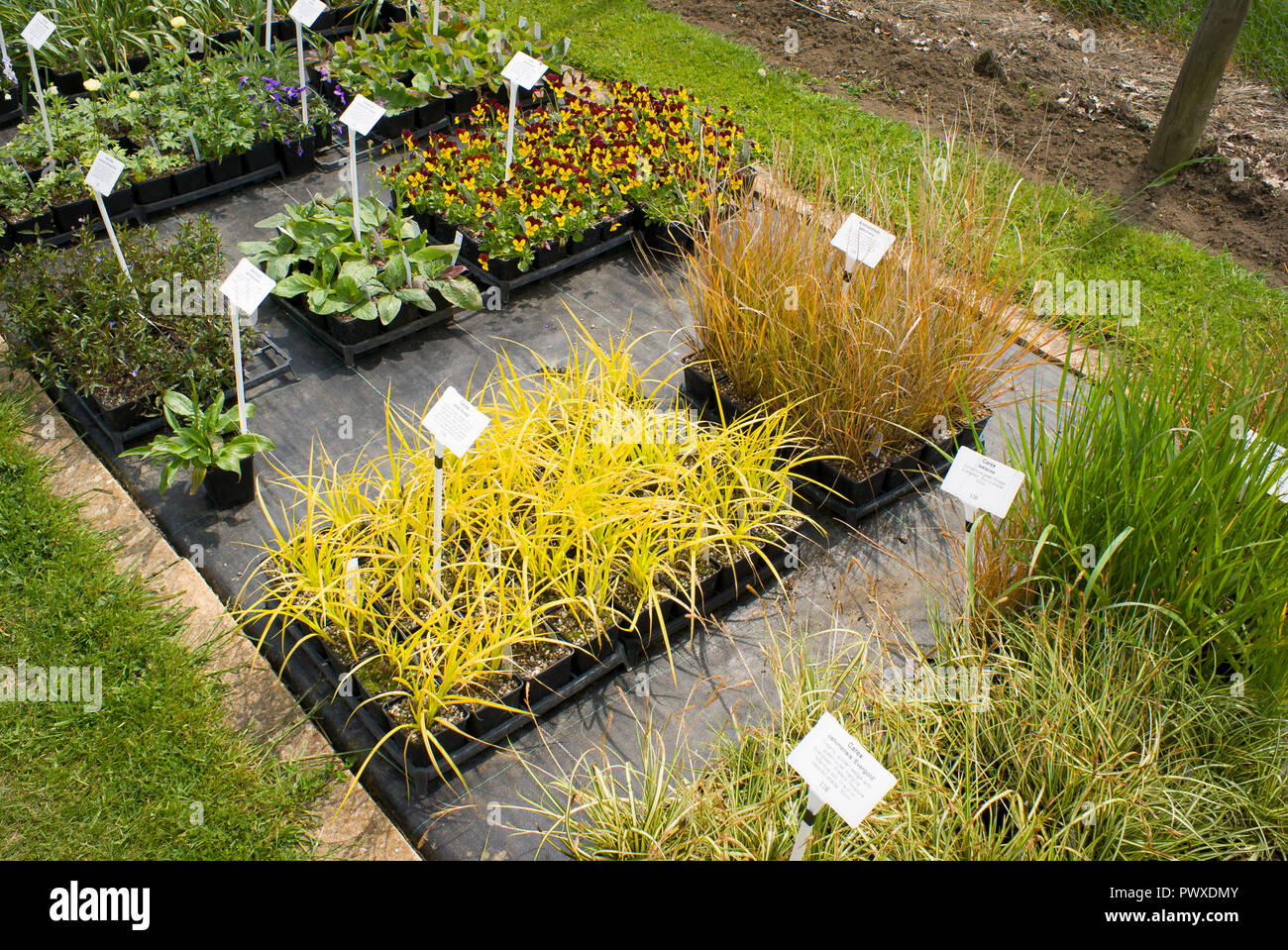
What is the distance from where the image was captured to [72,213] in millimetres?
4594

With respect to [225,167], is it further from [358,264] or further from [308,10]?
[358,264]

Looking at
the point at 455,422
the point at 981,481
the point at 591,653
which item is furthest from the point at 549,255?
the point at 981,481

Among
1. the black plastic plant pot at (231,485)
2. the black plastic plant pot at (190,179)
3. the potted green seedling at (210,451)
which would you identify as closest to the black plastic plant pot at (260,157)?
the black plastic plant pot at (190,179)

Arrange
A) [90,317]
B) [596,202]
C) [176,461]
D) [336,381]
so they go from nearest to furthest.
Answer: [176,461], [90,317], [336,381], [596,202]

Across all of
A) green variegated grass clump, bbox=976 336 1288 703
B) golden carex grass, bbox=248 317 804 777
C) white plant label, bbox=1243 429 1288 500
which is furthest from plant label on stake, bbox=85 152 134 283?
white plant label, bbox=1243 429 1288 500

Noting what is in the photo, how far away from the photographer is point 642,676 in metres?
3.01

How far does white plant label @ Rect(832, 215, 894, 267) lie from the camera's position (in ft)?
10.9

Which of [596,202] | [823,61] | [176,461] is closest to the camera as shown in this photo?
[176,461]

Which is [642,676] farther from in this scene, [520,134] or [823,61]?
[823,61]

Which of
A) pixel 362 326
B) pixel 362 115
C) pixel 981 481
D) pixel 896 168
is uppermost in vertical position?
pixel 362 115

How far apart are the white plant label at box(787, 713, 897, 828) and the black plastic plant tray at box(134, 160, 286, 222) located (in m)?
4.26

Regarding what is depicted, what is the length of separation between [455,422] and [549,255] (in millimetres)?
2066

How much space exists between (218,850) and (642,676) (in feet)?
4.09
